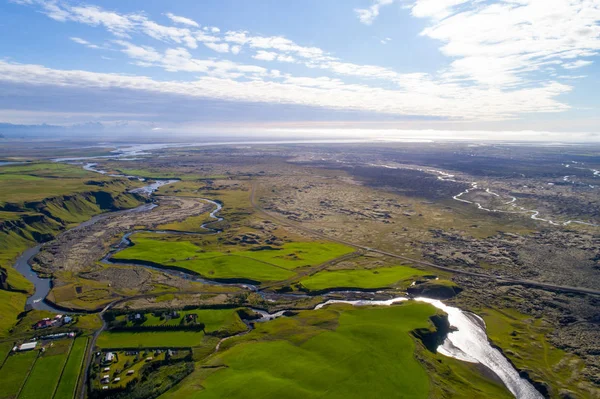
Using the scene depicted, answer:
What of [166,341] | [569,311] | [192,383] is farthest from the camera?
[569,311]

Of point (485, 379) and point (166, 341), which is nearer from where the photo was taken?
point (485, 379)

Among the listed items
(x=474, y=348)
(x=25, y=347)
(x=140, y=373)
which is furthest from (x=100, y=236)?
(x=474, y=348)

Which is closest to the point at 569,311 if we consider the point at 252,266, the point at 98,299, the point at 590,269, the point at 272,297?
the point at 590,269

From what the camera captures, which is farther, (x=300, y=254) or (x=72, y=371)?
(x=300, y=254)

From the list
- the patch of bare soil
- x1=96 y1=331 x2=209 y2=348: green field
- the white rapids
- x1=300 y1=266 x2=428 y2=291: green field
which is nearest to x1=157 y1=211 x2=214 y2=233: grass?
the patch of bare soil

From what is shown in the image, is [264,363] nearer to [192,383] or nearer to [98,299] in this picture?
[192,383]

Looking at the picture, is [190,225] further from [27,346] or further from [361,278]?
[27,346]

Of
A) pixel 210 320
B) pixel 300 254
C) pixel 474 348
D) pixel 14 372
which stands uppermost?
pixel 300 254
